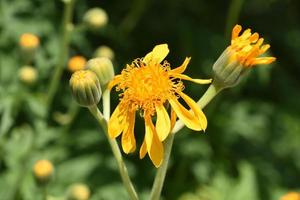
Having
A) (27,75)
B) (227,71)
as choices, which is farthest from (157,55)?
(27,75)

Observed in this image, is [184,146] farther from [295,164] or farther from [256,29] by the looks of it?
[256,29]

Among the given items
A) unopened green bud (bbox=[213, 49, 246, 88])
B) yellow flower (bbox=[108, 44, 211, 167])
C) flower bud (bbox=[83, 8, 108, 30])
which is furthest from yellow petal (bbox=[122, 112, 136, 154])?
flower bud (bbox=[83, 8, 108, 30])

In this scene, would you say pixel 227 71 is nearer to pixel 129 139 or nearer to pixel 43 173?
pixel 129 139

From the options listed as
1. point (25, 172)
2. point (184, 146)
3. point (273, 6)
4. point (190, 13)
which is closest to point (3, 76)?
point (25, 172)

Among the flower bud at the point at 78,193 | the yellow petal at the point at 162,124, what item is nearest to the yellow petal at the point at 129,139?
the yellow petal at the point at 162,124

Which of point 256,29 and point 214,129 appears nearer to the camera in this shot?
point 214,129

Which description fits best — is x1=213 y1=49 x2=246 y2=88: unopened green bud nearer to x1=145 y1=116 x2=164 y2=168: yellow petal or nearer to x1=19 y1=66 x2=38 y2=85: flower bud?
x1=145 y1=116 x2=164 y2=168: yellow petal

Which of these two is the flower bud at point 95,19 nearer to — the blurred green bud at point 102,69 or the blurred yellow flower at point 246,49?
the blurred green bud at point 102,69
